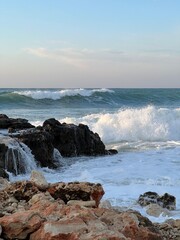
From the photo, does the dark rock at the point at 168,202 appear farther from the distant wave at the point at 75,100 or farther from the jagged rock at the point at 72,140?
the distant wave at the point at 75,100

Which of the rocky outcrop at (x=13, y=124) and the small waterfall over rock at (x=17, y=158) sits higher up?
the rocky outcrop at (x=13, y=124)

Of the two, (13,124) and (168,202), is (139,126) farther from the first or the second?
(168,202)

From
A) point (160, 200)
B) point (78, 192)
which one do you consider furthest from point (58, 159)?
point (78, 192)

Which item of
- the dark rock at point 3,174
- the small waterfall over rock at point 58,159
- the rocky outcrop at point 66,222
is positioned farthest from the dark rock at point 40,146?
the rocky outcrop at point 66,222

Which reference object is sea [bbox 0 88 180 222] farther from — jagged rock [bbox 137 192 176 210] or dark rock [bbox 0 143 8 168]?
dark rock [bbox 0 143 8 168]

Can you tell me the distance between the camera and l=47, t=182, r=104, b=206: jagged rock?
16.5 feet

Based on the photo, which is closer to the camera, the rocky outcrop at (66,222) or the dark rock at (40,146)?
the rocky outcrop at (66,222)

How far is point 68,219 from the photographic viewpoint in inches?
148

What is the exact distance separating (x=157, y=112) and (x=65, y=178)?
1567cm

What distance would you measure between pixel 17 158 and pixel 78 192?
24.4ft

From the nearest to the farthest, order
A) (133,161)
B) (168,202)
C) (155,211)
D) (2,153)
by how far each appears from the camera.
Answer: (155,211) < (168,202) < (2,153) < (133,161)

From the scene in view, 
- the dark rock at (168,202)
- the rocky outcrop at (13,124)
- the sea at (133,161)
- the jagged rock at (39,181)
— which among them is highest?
the jagged rock at (39,181)

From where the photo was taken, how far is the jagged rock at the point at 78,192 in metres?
5.04

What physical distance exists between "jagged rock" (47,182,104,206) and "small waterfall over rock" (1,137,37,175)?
275 inches
